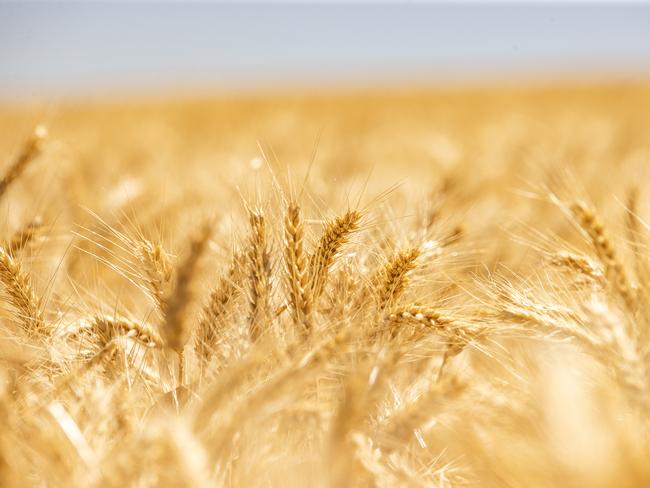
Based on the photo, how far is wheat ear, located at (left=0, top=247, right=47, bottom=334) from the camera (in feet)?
3.85

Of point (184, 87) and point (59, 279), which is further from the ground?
point (184, 87)

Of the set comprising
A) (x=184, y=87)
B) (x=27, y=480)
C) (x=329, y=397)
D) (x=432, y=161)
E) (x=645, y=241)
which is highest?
(x=184, y=87)

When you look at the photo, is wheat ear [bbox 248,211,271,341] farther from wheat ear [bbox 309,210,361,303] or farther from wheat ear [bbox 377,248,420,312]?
wheat ear [bbox 377,248,420,312]

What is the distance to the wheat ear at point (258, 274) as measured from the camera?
44.3 inches

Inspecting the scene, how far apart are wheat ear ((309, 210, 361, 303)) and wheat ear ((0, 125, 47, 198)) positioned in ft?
2.67

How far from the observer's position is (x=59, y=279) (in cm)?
159

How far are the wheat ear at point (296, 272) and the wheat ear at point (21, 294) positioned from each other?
0.52m

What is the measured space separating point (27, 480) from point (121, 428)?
0.15 metres

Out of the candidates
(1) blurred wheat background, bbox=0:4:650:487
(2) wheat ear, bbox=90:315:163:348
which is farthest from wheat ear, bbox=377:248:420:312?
(2) wheat ear, bbox=90:315:163:348

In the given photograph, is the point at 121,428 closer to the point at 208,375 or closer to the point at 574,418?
the point at 208,375

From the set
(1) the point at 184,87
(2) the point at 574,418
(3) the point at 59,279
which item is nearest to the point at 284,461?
(2) the point at 574,418

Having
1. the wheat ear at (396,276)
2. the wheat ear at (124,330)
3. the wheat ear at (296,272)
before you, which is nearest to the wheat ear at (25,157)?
the wheat ear at (124,330)

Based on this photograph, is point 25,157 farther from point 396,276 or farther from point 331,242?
point 396,276

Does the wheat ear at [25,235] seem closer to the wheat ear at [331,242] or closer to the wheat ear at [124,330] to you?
the wheat ear at [124,330]
